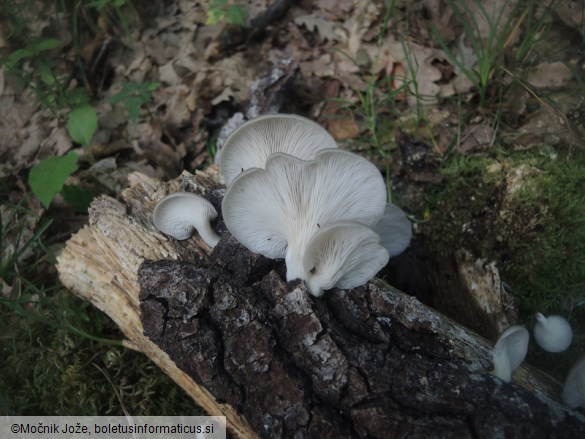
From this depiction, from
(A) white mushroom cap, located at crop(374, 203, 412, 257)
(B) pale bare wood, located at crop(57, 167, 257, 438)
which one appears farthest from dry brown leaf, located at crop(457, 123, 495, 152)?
(B) pale bare wood, located at crop(57, 167, 257, 438)

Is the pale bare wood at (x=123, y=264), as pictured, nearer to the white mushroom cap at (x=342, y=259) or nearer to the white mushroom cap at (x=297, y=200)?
the white mushroom cap at (x=297, y=200)

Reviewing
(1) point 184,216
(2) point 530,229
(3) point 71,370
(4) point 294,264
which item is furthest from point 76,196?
(2) point 530,229

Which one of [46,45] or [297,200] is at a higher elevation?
[46,45]

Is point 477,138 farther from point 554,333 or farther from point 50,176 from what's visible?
point 50,176

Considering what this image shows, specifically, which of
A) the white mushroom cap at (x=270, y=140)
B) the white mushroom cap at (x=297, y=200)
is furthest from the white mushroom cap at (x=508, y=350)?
the white mushroom cap at (x=270, y=140)

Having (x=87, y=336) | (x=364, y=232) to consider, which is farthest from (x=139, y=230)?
(x=364, y=232)

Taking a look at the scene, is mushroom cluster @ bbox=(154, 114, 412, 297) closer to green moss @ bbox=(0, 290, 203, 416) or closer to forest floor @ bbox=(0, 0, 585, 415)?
forest floor @ bbox=(0, 0, 585, 415)
